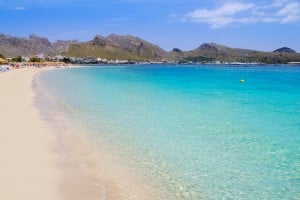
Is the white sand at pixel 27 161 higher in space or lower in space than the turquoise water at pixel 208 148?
higher

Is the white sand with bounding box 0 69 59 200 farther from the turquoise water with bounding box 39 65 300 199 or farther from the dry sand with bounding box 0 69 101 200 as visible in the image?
the turquoise water with bounding box 39 65 300 199

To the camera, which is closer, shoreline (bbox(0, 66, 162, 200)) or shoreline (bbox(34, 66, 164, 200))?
shoreline (bbox(0, 66, 162, 200))

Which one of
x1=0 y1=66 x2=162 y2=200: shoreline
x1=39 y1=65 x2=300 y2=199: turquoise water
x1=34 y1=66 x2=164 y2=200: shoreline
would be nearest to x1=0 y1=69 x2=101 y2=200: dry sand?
x1=0 y1=66 x2=162 y2=200: shoreline

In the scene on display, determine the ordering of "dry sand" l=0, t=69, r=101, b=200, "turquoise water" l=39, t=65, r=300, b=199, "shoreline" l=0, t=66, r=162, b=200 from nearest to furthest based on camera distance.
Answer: "dry sand" l=0, t=69, r=101, b=200
"shoreline" l=0, t=66, r=162, b=200
"turquoise water" l=39, t=65, r=300, b=199

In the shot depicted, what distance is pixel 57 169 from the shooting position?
986 cm

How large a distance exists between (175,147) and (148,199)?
482 centimetres

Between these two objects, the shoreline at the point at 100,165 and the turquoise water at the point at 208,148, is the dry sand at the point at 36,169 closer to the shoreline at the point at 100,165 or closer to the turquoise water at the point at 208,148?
the shoreline at the point at 100,165

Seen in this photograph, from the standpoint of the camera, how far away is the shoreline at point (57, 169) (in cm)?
816

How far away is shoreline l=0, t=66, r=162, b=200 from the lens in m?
8.16

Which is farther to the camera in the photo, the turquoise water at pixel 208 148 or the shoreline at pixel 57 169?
the turquoise water at pixel 208 148

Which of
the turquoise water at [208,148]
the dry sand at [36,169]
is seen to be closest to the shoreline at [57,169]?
the dry sand at [36,169]

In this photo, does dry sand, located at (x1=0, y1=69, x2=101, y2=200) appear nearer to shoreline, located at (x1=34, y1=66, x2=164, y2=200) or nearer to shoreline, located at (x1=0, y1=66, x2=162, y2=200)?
shoreline, located at (x1=0, y1=66, x2=162, y2=200)

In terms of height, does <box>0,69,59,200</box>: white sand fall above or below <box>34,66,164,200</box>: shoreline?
above

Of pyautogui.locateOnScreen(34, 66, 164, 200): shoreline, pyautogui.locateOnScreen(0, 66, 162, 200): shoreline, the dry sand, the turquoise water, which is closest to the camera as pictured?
the dry sand
